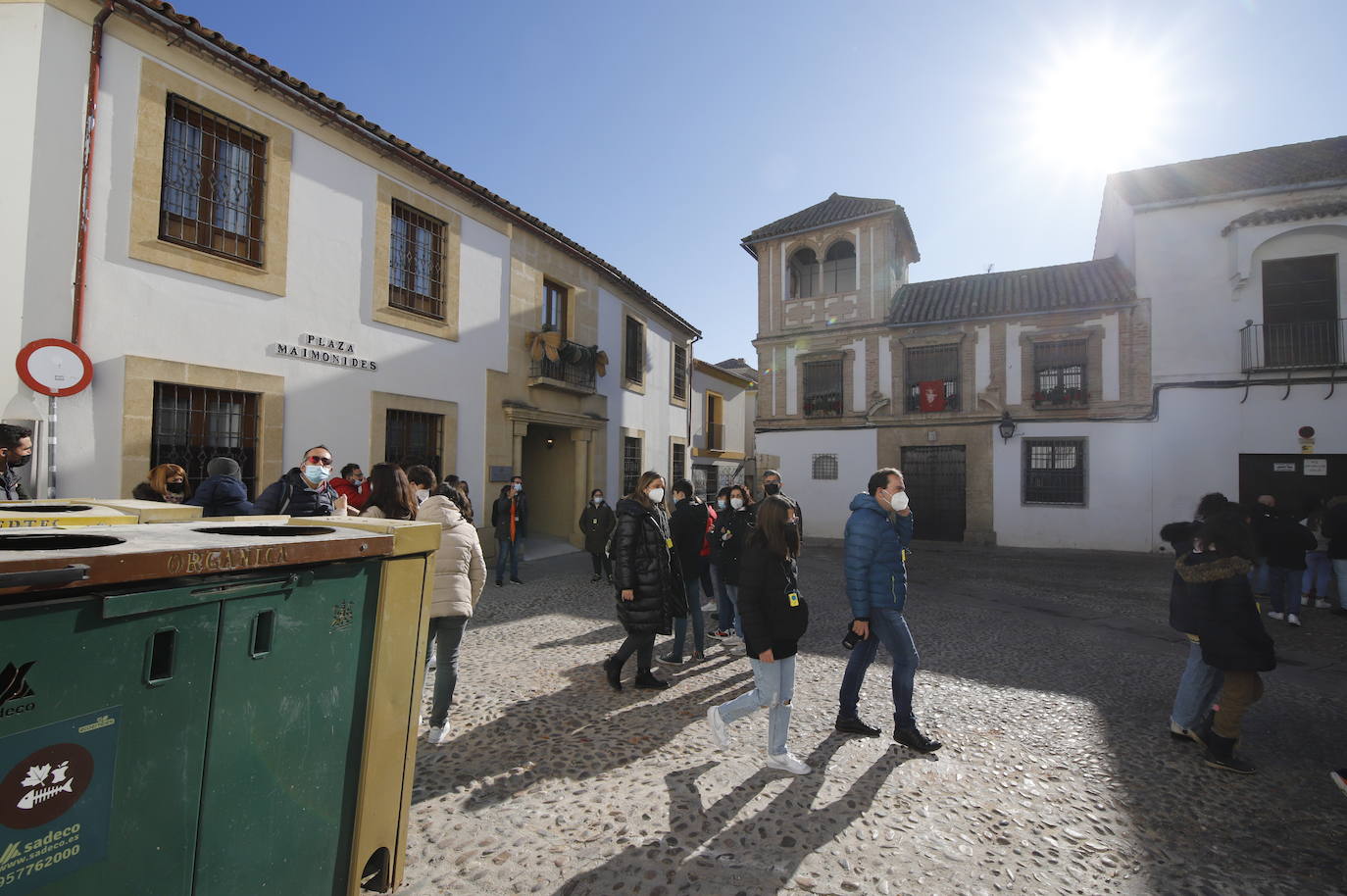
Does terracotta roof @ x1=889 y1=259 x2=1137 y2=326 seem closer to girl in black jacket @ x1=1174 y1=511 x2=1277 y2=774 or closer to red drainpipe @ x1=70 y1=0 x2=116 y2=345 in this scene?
girl in black jacket @ x1=1174 y1=511 x2=1277 y2=774

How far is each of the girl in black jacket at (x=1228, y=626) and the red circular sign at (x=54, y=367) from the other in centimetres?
935

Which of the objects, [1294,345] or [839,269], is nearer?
[1294,345]

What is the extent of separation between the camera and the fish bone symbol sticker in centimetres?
126

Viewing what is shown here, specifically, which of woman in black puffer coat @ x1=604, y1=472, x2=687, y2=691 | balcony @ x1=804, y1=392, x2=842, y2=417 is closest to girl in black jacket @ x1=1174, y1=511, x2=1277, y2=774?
woman in black puffer coat @ x1=604, y1=472, x2=687, y2=691

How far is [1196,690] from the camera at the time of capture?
12.3 feet

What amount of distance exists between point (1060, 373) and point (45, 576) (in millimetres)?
18216

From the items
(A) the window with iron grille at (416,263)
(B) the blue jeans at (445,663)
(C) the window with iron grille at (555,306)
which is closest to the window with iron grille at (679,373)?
(C) the window with iron grille at (555,306)

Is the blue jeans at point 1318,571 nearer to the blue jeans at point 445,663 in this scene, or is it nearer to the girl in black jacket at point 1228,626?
the girl in black jacket at point 1228,626

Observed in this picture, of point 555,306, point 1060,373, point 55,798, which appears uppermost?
point 555,306

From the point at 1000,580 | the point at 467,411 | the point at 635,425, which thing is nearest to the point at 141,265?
the point at 467,411

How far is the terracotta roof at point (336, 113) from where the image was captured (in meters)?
6.49

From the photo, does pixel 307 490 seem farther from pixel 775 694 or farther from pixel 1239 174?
pixel 1239 174

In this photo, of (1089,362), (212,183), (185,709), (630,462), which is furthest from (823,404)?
(185,709)

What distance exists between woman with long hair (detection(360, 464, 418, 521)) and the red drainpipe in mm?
4762
